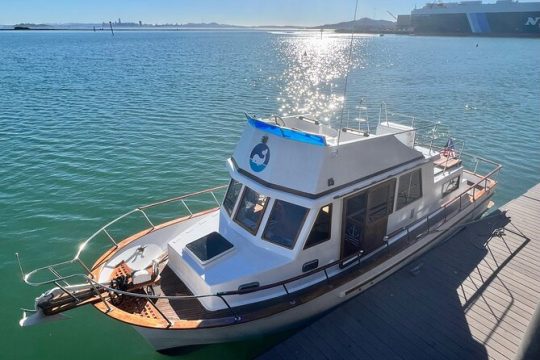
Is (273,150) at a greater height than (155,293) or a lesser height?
greater

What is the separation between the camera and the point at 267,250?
7504 mm

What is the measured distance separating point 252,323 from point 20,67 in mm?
53904

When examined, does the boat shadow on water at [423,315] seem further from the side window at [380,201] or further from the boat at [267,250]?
the side window at [380,201]

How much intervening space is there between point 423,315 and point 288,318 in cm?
320

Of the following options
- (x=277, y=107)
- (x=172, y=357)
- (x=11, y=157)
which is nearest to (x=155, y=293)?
(x=172, y=357)

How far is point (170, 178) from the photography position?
638 inches

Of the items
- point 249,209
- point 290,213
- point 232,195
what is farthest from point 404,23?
point 290,213

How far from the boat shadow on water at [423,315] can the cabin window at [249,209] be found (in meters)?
2.67

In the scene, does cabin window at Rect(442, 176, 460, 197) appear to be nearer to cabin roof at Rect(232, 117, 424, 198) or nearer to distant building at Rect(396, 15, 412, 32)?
cabin roof at Rect(232, 117, 424, 198)

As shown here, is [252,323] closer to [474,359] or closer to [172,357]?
[172,357]

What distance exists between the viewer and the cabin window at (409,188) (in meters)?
9.02

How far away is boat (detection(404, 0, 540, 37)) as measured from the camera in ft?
356

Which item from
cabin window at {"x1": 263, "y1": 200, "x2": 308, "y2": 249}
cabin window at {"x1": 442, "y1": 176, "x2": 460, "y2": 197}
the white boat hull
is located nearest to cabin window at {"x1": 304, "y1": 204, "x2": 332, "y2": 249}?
cabin window at {"x1": 263, "y1": 200, "x2": 308, "y2": 249}

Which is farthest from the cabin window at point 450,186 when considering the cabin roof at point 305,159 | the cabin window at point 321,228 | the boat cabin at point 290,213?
the cabin window at point 321,228
